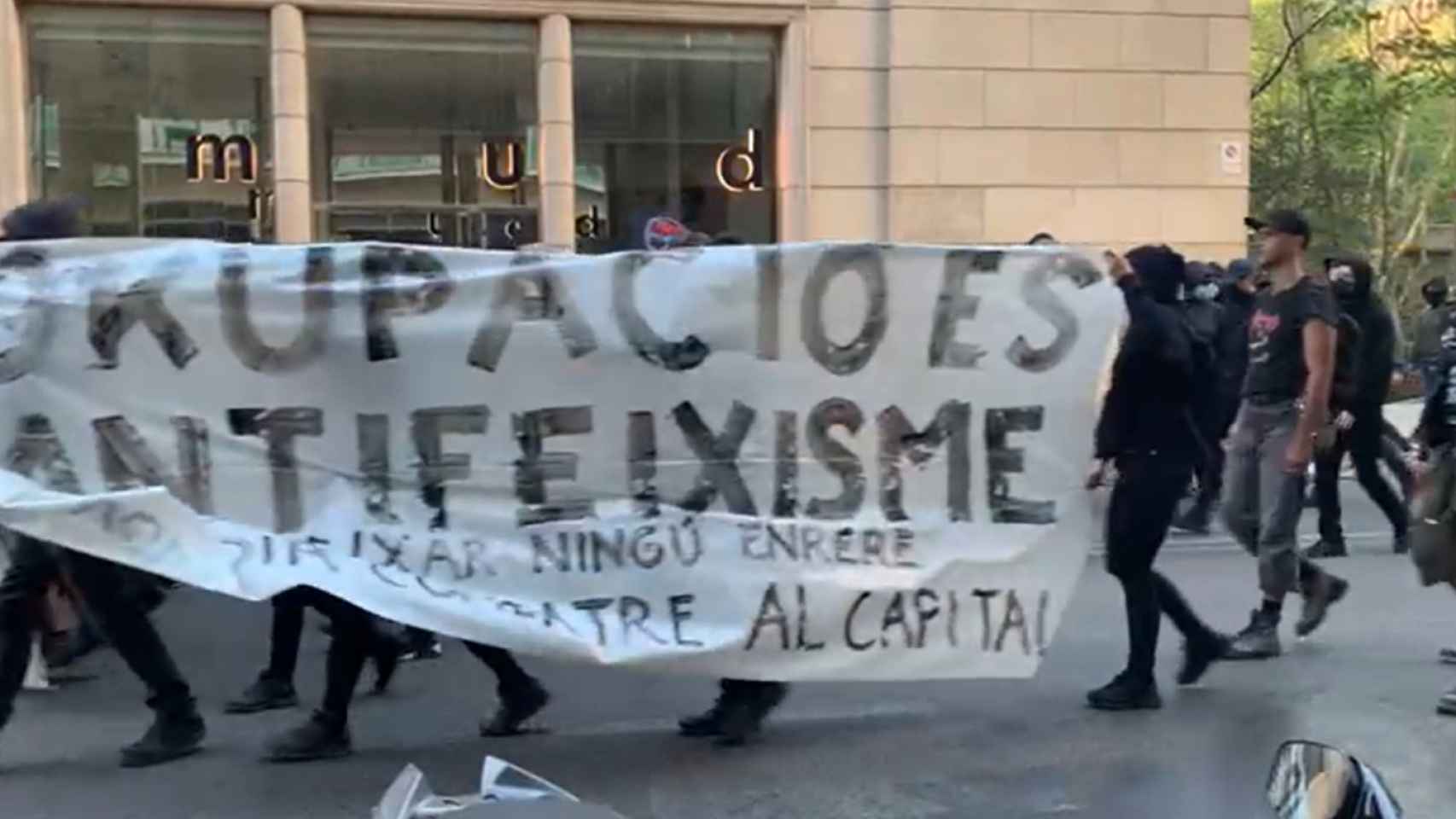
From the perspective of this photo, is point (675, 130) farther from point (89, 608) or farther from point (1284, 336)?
point (89, 608)

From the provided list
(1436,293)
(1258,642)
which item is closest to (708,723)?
(1258,642)

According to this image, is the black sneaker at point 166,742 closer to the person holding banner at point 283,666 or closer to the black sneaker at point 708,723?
the person holding banner at point 283,666

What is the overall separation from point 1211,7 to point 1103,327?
1034 cm

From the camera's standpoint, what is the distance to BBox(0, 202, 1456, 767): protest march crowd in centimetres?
555

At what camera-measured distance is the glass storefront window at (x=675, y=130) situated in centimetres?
1434

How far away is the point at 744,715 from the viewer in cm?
577

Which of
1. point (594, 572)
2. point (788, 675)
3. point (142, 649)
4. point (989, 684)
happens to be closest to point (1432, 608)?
point (989, 684)

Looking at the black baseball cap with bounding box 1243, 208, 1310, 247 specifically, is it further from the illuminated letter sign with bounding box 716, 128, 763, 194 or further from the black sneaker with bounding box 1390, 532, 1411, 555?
the illuminated letter sign with bounding box 716, 128, 763, 194

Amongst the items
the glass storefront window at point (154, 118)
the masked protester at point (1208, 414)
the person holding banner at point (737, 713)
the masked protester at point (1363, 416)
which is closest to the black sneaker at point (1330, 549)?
the masked protester at point (1363, 416)

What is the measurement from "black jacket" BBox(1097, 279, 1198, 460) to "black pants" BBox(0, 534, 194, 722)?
10.7 ft

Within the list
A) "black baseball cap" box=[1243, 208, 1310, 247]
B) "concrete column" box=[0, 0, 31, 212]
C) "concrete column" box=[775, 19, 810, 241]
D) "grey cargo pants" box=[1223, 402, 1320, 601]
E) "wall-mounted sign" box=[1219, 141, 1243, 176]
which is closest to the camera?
"black baseball cap" box=[1243, 208, 1310, 247]

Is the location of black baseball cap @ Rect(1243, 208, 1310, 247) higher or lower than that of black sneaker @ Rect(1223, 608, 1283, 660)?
higher

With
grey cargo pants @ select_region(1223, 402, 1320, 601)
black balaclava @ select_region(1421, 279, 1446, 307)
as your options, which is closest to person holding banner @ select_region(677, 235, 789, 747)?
grey cargo pants @ select_region(1223, 402, 1320, 601)

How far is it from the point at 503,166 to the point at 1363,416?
23.8 ft
